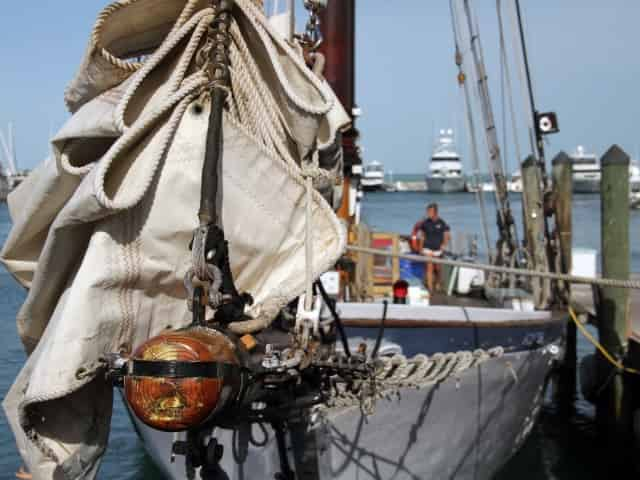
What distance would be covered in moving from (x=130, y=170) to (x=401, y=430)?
3.11 m

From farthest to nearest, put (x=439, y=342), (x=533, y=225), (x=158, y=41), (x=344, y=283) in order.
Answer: (x=533, y=225) → (x=344, y=283) → (x=439, y=342) → (x=158, y=41)

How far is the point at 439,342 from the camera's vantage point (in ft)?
18.7

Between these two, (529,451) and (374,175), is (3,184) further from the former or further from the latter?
(529,451)

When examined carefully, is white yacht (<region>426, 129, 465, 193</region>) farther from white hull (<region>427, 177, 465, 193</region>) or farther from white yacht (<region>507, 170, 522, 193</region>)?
white yacht (<region>507, 170, 522, 193</region>)

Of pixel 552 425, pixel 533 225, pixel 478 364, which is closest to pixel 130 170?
pixel 478 364

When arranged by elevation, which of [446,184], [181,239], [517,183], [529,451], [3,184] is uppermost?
[446,184]

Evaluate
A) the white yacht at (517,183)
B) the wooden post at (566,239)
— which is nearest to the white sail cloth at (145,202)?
the white yacht at (517,183)

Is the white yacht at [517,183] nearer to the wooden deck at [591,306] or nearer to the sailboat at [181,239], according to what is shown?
the wooden deck at [591,306]

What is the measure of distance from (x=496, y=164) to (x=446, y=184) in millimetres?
88174

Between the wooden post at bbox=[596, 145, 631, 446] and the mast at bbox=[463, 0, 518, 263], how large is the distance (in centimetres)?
121

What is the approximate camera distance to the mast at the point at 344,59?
22.5 ft

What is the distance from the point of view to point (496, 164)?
8.79 metres

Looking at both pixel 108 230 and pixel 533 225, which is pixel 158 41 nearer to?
pixel 108 230

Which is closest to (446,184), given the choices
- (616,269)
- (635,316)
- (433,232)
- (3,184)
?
(3,184)
